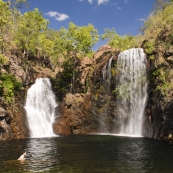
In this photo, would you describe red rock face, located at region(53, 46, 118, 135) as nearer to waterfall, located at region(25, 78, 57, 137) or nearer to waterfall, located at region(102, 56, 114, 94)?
waterfall, located at region(102, 56, 114, 94)

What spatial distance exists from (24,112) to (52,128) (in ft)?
18.2

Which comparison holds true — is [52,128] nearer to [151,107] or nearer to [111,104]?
[111,104]

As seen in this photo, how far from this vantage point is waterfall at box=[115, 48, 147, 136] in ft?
130

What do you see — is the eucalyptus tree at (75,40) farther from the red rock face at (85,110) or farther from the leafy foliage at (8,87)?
the leafy foliage at (8,87)

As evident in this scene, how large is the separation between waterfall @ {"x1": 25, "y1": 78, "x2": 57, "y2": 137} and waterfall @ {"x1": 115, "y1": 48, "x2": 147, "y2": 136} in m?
12.3

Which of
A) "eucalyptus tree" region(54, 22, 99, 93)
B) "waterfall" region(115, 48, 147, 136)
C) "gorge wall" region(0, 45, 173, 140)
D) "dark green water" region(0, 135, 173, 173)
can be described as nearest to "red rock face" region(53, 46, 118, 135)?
"gorge wall" region(0, 45, 173, 140)

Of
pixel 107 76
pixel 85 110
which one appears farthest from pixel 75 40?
pixel 85 110

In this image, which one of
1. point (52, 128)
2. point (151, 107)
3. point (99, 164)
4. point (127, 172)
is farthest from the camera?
point (52, 128)

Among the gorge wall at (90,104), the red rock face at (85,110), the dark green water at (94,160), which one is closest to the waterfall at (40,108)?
the gorge wall at (90,104)

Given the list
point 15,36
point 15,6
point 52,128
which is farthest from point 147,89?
point 15,36

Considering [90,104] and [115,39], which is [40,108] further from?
[115,39]

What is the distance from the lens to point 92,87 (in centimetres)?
4762

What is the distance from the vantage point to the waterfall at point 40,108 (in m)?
40.2

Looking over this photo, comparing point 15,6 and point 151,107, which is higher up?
point 15,6
